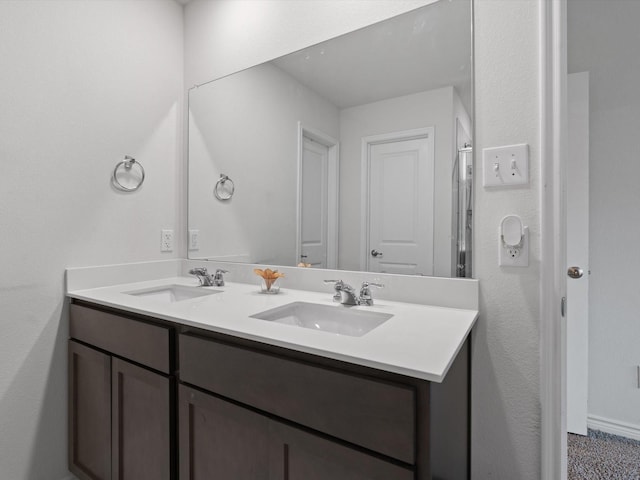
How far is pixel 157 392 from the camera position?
3.69 ft

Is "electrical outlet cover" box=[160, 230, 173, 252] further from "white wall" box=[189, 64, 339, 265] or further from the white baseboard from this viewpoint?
the white baseboard

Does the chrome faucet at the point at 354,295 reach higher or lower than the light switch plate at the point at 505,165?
lower

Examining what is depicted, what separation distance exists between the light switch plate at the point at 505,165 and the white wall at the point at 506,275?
0.02 metres

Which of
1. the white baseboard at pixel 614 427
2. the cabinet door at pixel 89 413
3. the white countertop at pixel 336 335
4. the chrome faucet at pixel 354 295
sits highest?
the chrome faucet at pixel 354 295

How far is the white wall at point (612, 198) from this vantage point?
1.79 meters

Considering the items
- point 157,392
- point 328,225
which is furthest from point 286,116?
point 157,392

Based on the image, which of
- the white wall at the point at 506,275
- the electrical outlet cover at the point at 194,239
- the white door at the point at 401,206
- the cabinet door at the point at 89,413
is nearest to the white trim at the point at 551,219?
the white wall at the point at 506,275

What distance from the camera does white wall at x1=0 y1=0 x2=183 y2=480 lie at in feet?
4.37

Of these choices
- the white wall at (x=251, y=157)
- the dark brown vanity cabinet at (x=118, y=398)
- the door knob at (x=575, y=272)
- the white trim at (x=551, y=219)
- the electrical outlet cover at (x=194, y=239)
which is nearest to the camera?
the white trim at (x=551, y=219)

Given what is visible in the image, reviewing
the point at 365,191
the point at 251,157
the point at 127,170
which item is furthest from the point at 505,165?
the point at 127,170

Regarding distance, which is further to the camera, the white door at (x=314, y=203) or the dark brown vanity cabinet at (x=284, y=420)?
the white door at (x=314, y=203)

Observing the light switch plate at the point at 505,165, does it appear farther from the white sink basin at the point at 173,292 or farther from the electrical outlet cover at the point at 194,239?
the electrical outlet cover at the point at 194,239

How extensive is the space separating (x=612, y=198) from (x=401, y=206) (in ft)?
4.46

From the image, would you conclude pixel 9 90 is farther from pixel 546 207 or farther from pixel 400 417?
pixel 546 207
